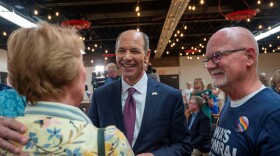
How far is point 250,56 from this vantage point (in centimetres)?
161

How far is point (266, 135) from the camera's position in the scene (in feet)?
4.27

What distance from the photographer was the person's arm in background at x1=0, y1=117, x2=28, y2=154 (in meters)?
0.94

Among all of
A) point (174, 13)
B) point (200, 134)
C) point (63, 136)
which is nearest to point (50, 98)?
point (63, 136)

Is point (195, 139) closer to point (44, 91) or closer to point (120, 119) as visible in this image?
point (120, 119)

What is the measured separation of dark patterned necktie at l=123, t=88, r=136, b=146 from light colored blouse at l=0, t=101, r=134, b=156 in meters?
0.89

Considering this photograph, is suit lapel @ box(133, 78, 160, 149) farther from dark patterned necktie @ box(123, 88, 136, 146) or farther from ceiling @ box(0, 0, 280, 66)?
ceiling @ box(0, 0, 280, 66)

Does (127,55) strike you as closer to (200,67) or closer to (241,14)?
(241,14)

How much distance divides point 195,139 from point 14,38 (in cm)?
396

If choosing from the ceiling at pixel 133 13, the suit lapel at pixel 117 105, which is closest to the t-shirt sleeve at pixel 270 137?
the suit lapel at pixel 117 105

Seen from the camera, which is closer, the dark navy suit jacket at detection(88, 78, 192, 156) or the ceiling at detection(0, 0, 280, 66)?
the dark navy suit jacket at detection(88, 78, 192, 156)

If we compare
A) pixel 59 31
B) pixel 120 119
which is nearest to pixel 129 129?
pixel 120 119

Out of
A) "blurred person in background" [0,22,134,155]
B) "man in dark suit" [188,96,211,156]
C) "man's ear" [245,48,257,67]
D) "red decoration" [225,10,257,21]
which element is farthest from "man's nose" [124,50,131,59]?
"red decoration" [225,10,257,21]

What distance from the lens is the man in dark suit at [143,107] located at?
1826 mm

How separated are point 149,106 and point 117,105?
0.22 m
